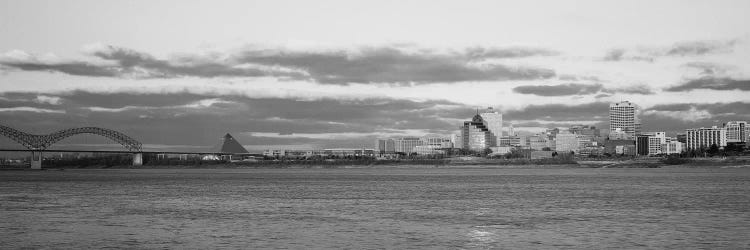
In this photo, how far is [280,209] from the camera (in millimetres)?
50594

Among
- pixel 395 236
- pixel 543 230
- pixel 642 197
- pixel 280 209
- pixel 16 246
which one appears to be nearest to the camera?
pixel 16 246

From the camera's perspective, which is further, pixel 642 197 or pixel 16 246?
pixel 642 197

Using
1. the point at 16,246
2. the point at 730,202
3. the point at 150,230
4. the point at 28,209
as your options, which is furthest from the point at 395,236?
the point at 730,202

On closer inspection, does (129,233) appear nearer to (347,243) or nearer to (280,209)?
(347,243)

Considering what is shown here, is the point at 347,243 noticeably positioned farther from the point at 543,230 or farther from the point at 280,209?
the point at 280,209

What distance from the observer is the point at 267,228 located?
124 feet

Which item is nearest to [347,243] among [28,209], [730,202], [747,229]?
[747,229]

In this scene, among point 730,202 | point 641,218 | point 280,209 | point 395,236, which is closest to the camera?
point 395,236

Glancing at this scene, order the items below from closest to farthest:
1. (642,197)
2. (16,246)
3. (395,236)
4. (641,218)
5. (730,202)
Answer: (16,246)
(395,236)
(641,218)
(730,202)
(642,197)

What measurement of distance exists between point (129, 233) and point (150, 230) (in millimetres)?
1479

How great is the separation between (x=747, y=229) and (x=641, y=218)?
6.76m

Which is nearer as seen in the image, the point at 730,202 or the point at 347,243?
the point at 347,243

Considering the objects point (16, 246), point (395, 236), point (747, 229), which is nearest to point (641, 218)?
point (747, 229)

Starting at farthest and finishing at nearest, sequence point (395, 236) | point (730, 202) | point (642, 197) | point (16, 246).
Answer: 1. point (642, 197)
2. point (730, 202)
3. point (395, 236)
4. point (16, 246)
